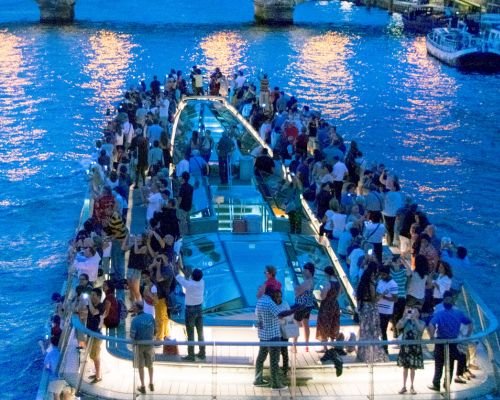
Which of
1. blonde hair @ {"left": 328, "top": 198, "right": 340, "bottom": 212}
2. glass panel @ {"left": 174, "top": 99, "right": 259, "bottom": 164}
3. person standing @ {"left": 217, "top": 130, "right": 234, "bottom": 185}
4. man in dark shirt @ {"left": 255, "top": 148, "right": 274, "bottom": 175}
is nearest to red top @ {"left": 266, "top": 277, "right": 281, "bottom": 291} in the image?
blonde hair @ {"left": 328, "top": 198, "right": 340, "bottom": 212}

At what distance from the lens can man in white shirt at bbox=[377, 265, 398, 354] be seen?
1335 centimetres

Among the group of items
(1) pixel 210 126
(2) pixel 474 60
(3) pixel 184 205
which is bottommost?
(2) pixel 474 60

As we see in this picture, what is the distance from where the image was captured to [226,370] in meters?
12.1

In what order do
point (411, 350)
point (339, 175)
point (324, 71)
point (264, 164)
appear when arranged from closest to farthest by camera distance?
point (411, 350) → point (339, 175) → point (264, 164) → point (324, 71)

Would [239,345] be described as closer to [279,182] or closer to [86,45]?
[279,182]

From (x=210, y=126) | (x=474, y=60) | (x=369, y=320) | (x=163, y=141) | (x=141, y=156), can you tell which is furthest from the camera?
(x=474, y=60)

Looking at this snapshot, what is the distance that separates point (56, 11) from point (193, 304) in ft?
271

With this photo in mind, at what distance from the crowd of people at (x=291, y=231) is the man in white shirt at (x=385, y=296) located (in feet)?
0.05

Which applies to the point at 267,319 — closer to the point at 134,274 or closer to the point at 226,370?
the point at 226,370

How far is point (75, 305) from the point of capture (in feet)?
46.1

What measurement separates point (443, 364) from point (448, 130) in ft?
113

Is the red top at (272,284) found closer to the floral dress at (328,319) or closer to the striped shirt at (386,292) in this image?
the floral dress at (328,319)

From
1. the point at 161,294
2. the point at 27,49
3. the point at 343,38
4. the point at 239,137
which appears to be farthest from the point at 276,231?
the point at 343,38

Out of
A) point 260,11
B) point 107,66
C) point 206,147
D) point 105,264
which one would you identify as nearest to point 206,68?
point 107,66
